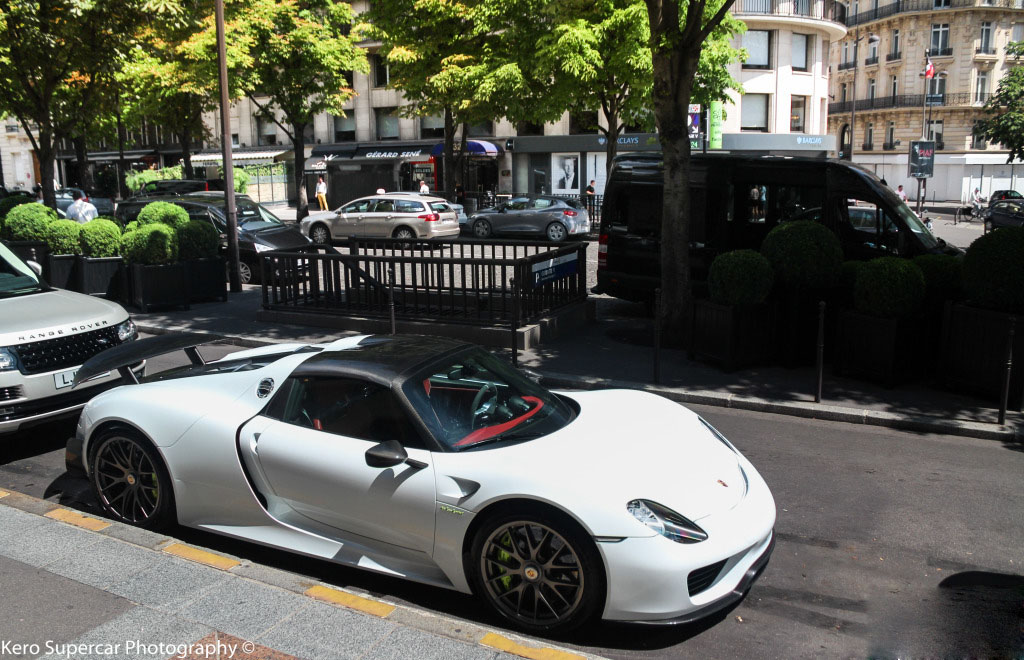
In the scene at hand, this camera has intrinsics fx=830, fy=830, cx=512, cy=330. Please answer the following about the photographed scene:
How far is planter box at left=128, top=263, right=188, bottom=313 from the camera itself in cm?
1389

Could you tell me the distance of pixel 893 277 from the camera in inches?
354

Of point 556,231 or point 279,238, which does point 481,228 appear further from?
point 279,238

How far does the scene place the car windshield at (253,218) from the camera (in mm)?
19250

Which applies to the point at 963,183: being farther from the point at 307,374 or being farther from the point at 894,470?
the point at 307,374

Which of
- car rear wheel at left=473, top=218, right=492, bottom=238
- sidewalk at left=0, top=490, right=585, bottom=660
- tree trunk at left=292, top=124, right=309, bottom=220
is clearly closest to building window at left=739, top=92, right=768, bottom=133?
car rear wheel at left=473, top=218, right=492, bottom=238

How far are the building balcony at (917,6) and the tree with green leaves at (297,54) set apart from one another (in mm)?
43957

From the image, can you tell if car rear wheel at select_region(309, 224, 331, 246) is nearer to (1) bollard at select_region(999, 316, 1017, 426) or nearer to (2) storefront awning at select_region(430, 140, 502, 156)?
(2) storefront awning at select_region(430, 140, 502, 156)

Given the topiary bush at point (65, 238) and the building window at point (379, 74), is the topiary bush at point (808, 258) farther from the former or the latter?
the building window at point (379, 74)

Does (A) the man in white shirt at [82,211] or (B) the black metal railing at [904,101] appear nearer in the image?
(A) the man in white shirt at [82,211]

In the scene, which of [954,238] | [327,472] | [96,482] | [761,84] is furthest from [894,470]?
[761,84]

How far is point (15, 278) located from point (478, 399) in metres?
5.95

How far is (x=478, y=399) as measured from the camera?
5055 mm

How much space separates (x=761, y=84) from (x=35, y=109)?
3224 centimetres

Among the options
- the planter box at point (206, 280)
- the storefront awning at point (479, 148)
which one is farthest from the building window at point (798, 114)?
the planter box at point (206, 280)
